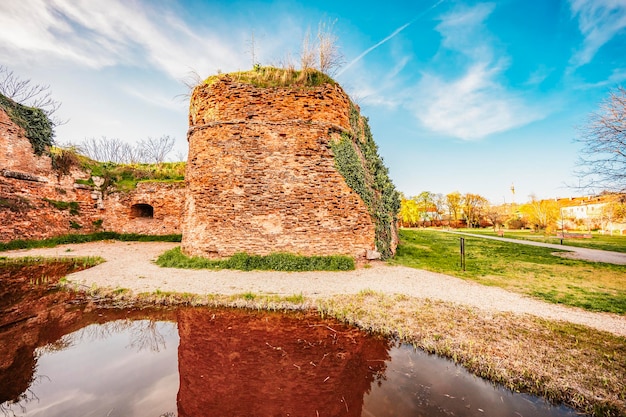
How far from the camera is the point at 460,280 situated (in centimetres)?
893

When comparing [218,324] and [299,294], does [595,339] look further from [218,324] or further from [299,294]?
[218,324]

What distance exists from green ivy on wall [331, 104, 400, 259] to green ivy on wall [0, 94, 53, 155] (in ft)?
57.7

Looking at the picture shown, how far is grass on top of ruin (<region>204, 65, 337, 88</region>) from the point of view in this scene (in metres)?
11.0

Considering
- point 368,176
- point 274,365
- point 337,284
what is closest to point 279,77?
point 368,176

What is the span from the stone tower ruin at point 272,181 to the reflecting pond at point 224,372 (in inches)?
193

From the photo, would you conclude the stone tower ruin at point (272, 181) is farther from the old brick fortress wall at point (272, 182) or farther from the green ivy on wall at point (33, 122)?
the green ivy on wall at point (33, 122)

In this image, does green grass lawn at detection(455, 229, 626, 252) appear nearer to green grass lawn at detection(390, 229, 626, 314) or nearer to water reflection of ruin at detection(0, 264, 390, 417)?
green grass lawn at detection(390, 229, 626, 314)

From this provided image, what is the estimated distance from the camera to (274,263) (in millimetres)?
9805

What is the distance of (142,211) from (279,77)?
14387 mm

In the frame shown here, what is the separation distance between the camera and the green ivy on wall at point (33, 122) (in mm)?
14878

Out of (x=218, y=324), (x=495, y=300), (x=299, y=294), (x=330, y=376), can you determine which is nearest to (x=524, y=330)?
(x=495, y=300)

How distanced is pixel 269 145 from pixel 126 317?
7107 millimetres

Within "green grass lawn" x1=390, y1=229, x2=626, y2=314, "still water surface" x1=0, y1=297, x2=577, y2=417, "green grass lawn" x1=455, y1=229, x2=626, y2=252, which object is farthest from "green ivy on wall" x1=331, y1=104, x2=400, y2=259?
"green grass lawn" x1=455, y1=229, x2=626, y2=252

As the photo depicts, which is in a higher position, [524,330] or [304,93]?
[304,93]
